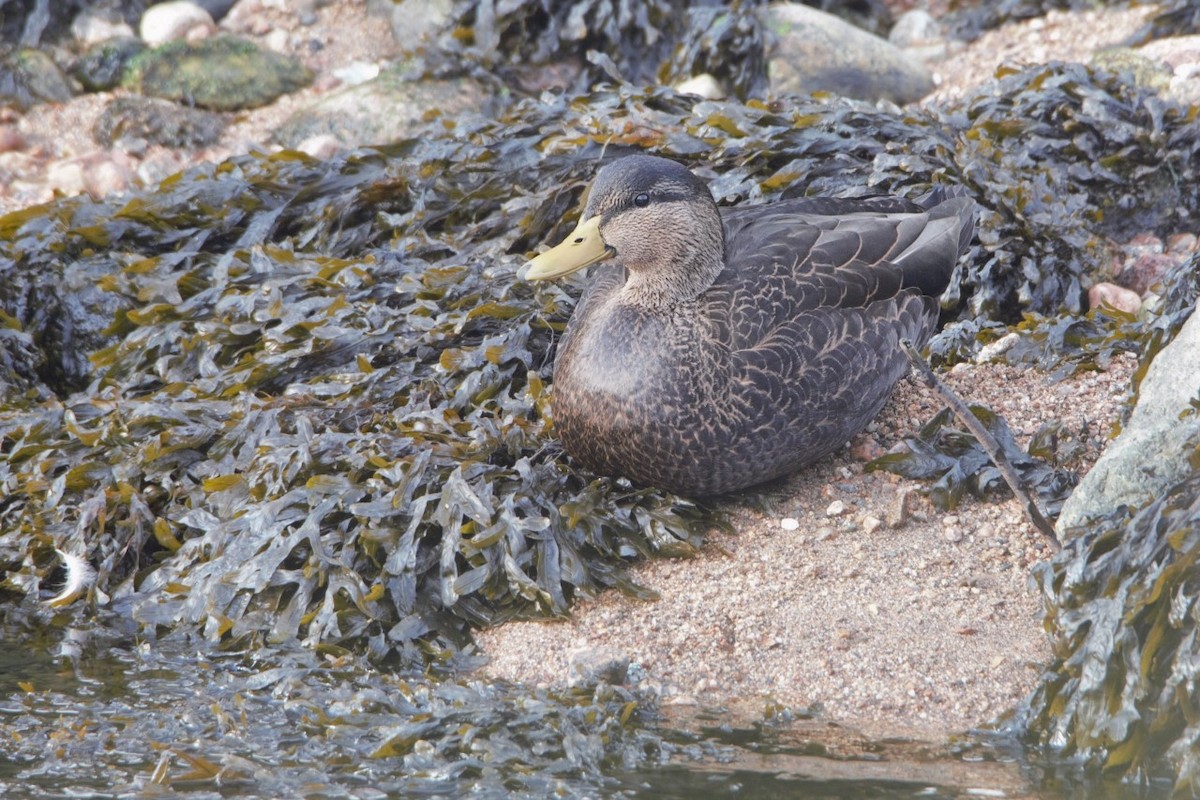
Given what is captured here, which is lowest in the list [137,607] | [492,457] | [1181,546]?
[137,607]

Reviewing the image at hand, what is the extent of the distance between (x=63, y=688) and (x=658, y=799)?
193 centimetres

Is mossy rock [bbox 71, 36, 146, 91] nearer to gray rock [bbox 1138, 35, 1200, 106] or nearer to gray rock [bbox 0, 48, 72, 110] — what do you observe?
gray rock [bbox 0, 48, 72, 110]

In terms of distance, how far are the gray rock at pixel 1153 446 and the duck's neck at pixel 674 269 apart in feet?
4.69

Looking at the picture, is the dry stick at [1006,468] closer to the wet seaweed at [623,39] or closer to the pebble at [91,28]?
the wet seaweed at [623,39]

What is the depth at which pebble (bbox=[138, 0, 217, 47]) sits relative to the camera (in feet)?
29.7

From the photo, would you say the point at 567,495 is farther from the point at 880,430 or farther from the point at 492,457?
the point at 880,430

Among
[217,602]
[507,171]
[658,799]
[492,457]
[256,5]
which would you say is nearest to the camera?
[658,799]

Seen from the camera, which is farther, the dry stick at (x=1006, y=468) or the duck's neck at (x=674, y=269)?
the duck's neck at (x=674, y=269)

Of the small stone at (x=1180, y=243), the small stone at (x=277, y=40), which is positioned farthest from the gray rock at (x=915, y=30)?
the small stone at (x=277, y=40)

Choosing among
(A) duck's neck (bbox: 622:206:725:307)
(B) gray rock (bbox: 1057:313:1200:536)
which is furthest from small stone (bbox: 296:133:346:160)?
(B) gray rock (bbox: 1057:313:1200:536)

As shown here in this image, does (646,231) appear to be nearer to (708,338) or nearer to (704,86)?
(708,338)

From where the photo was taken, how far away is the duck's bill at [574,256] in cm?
441

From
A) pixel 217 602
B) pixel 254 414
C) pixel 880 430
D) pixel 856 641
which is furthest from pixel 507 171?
pixel 856 641

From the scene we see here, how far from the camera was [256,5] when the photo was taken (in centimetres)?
945
